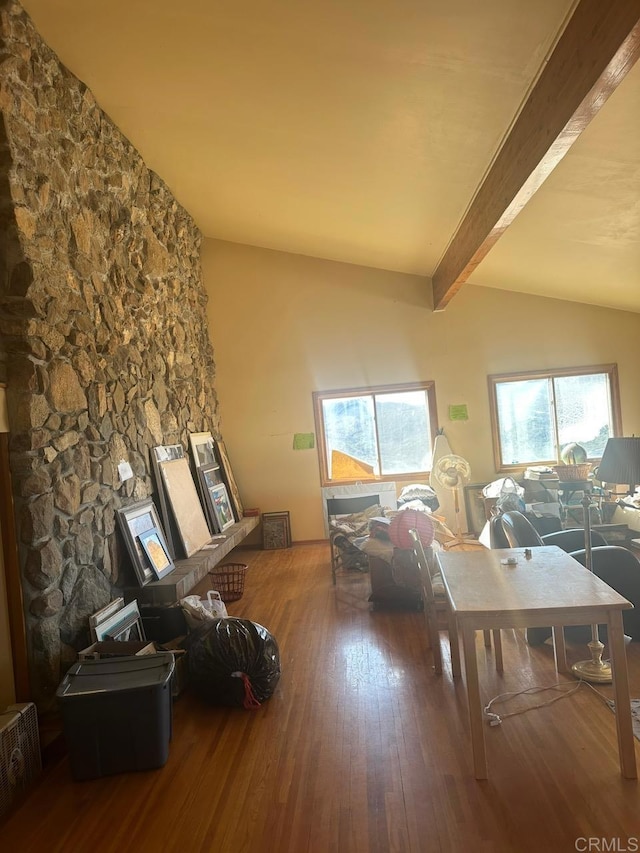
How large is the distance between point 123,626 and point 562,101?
376 cm

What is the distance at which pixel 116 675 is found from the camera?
8.37 ft

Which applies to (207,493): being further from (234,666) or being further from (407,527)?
(234,666)

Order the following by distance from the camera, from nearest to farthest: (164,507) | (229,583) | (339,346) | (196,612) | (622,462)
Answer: (622,462) → (196,612) → (164,507) → (229,583) → (339,346)

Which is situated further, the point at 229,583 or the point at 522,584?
the point at 229,583

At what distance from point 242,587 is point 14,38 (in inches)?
167

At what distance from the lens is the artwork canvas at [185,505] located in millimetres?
4684

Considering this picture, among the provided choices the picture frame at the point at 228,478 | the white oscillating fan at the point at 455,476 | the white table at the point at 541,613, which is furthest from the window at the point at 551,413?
the white table at the point at 541,613

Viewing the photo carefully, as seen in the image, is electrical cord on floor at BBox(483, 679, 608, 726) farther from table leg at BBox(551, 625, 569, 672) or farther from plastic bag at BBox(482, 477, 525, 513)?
plastic bag at BBox(482, 477, 525, 513)

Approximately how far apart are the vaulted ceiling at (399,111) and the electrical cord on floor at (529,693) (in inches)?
109

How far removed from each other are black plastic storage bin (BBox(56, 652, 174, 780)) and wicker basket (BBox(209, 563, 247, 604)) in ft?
7.77

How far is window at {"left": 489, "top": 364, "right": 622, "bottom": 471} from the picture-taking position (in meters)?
6.65

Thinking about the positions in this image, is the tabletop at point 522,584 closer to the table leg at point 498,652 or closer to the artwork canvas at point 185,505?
the table leg at point 498,652

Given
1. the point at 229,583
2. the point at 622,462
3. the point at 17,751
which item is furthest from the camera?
the point at 229,583

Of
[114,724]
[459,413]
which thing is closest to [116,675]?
[114,724]
